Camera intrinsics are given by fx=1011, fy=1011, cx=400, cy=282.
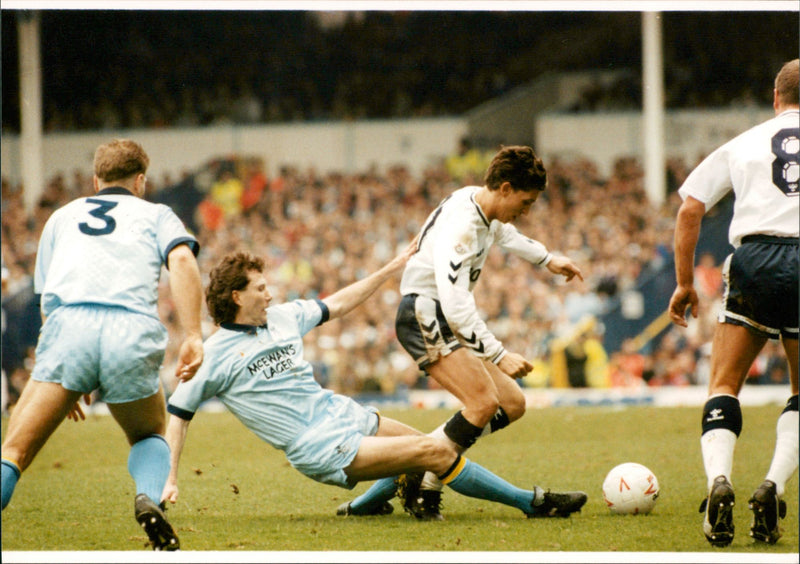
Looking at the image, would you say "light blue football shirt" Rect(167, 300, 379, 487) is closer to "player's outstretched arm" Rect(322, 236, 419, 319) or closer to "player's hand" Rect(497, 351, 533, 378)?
"player's outstretched arm" Rect(322, 236, 419, 319)

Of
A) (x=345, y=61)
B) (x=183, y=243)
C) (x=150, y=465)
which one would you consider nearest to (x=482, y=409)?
(x=150, y=465)

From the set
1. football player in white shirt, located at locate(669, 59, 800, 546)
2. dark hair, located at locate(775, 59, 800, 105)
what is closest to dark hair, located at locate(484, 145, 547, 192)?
football player in white shirt, located at locate(669, 59, 800, 546)

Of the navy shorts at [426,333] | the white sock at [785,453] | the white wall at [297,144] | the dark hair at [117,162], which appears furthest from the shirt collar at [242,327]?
the white wall at [297,144]

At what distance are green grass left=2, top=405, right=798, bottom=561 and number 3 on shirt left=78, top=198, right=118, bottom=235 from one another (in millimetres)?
1490

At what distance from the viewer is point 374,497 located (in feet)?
18.1

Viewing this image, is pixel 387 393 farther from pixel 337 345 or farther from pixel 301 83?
pixel 301 83

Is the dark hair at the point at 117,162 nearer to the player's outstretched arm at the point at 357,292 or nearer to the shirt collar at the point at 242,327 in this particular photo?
the shirt collar at the point at 242,327

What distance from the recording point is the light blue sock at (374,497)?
18.0 ft

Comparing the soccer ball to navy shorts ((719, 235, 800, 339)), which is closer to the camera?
navy shorts ((719, 235, 800, 339))

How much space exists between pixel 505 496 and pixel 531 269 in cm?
1258

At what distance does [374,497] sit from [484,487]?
0.64m

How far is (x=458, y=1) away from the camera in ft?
14.7

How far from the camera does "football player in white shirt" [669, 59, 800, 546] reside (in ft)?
15.0

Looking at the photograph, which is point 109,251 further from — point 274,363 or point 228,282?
point 274,363
